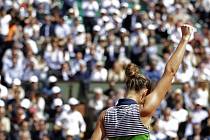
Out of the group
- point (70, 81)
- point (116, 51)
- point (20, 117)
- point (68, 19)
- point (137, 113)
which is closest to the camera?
point (137, 113)

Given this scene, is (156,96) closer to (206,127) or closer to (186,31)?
(186,31)

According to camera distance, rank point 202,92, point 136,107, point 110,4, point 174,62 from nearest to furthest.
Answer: point 136,107, point 174,62, point 202,92, point 110,4

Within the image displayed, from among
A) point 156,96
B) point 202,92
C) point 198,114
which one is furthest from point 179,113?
point 156,96

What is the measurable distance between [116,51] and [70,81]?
195 cm

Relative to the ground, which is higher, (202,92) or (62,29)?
(62,29)

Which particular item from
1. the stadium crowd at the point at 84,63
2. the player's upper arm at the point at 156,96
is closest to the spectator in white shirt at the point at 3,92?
the stadium crowd at the point at 84,63

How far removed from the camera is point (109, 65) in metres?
18.3

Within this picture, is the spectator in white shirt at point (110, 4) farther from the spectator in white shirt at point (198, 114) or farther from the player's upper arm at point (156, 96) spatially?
the player's upper arm at point (156, 96)

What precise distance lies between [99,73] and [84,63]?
17.3 inches

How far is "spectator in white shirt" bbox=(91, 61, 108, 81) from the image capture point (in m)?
17.7

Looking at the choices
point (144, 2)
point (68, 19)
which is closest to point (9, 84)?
point (68, 19)

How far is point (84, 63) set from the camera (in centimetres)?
1778

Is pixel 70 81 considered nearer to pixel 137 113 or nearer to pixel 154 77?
pixel 154 77

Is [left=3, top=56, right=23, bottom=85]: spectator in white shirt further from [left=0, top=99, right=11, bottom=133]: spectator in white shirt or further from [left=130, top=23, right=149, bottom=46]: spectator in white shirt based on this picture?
[left=130, top=23, right=149, bottom=46]: spectator in white shirt
